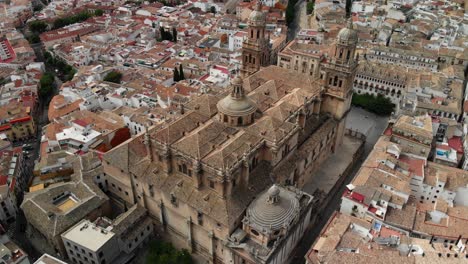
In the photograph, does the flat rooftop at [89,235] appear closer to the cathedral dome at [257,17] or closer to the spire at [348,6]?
the cathedral dome at [257,17]

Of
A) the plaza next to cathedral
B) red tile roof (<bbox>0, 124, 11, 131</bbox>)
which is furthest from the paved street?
red tile roof (<bbox>0, 124, 11, 131</bbox>)

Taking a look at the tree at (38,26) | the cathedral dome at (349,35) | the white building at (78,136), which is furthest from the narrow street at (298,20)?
the tree at (38,26)

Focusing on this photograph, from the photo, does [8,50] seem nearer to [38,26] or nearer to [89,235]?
[38,26]

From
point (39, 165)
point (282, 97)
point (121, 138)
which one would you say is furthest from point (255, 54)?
point (39, 165)

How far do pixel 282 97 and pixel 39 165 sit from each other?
123 ft

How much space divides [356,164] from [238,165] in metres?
29.7

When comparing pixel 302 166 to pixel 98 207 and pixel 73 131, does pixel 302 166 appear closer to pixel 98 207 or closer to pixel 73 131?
pixel 98 207

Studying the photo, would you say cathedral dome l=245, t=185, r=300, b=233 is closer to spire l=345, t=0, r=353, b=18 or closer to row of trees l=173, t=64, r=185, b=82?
row of trees l=173, t=64, r=185, b=82

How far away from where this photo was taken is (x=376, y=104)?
78.6 meters

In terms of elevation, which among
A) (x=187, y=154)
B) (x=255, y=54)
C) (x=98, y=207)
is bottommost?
(x=98, y=207)

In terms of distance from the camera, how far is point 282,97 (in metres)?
56.2

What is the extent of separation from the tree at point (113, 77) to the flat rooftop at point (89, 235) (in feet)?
156

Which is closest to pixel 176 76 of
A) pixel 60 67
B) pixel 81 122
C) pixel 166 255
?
pixel 81 122

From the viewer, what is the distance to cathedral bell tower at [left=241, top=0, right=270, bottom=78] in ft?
202
